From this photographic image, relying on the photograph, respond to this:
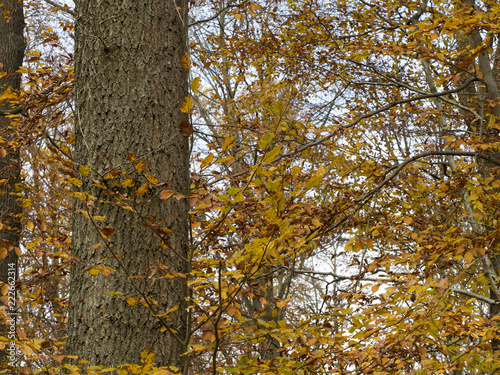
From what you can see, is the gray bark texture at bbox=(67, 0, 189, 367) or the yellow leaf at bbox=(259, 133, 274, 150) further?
the gray bark texture at bbox=(67, 0, 189, 367)

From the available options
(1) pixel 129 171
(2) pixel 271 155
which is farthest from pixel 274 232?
(1) pixel 129 171

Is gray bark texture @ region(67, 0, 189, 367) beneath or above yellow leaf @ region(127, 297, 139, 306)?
above

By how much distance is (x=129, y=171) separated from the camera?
2.06 metres

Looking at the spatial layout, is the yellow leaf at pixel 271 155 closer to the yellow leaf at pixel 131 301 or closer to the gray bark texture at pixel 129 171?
the gray bark texture at pixel 129 171

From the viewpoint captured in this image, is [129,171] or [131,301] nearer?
[131,301]

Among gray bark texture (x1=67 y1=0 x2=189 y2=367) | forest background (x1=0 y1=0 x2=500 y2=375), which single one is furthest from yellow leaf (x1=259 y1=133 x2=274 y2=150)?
gray bark texture (x1=67 y1=0 x2=189 y2=367)

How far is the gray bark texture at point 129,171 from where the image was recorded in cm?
192

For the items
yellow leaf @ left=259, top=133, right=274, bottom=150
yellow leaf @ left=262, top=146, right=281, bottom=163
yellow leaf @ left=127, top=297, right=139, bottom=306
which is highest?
yellow leaf @ left=259, top=133, right=274, bottom=150

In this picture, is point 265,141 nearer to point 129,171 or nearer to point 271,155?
point 271,155

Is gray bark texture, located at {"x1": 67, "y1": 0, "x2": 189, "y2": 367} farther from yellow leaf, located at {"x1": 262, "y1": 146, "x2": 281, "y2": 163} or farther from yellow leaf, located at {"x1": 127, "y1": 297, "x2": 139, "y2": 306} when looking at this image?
yellow leaf, located at {"x1": 262, "y1": 146, "x2": 281, "y2": 163}

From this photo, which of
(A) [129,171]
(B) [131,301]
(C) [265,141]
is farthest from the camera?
(A) [129,171]

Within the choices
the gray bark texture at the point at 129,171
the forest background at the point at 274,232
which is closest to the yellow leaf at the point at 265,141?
the forest background at the point at 274,232

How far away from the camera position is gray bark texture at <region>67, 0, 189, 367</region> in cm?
192

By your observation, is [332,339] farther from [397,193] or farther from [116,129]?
[397,193]
